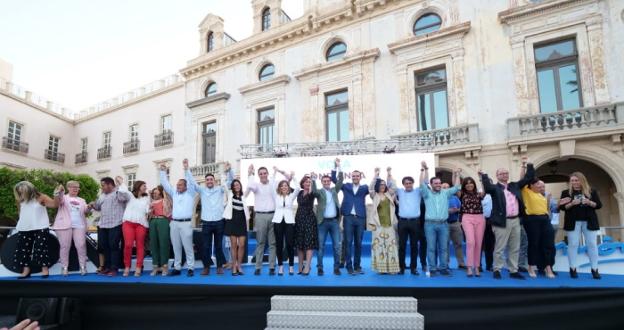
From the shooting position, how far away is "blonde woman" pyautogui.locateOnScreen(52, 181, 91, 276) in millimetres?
5277

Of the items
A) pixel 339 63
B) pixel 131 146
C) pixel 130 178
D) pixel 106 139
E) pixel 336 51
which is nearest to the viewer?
pixel 339 63

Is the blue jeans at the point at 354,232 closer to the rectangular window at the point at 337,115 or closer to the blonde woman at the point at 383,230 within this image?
the blonde woman at the point at 383,230

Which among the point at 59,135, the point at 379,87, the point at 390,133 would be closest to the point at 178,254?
the point at 390,133

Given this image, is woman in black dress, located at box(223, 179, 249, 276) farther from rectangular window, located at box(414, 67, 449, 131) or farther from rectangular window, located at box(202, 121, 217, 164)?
rectangular window, located at box(202, 121, 217, 164)

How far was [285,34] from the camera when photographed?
591 inches

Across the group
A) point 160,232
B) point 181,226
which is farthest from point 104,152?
point 181,226

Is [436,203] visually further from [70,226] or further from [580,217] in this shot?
[70,226]

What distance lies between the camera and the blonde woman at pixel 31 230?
4.97 m

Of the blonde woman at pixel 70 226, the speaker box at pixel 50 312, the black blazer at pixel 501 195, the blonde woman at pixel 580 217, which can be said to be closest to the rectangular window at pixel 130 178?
the blonde woman at pixel 70 226

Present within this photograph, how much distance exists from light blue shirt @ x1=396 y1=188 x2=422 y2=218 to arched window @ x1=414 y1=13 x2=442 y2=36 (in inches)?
347

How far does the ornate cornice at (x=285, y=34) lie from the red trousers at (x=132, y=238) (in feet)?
36.0

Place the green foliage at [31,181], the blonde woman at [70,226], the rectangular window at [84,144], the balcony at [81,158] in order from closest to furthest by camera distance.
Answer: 1. the blonde woman at [70,226]
2. the green foliage at [31,181]
3. the balcony at [81,158]
4. the rectangular window at [84,144]

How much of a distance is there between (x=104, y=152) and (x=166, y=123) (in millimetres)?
5273

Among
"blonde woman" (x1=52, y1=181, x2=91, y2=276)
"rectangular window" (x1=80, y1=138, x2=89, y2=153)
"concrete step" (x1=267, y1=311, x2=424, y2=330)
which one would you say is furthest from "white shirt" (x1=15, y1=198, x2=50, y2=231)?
"rectangular window" (x1=80, y1=138, x2=89, y2=153)
